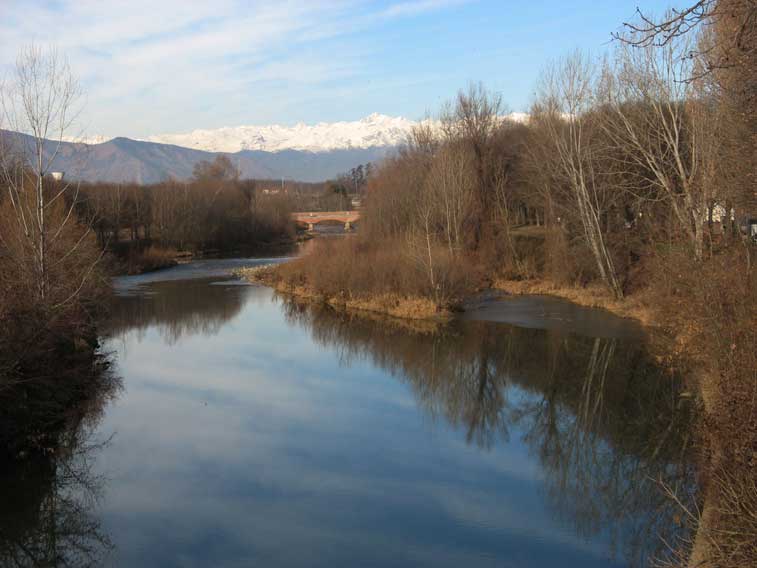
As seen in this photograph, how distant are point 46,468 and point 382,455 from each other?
5.37m

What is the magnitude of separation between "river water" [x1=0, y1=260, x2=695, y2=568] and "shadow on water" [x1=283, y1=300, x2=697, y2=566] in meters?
0.05

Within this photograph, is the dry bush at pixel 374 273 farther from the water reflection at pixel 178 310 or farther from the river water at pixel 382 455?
the river water at pixel 382 455

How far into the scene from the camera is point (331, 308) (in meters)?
28.8

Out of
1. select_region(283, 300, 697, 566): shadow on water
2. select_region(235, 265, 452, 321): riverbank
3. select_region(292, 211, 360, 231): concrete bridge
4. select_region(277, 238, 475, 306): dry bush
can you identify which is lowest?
select_region(283, 300, 697, 566): shadow on water

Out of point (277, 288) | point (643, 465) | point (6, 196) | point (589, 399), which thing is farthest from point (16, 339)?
point (277, 288)

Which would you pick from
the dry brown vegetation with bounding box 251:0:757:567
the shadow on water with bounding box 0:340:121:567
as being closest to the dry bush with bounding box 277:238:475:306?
the dry brown vegetation with bounding box 251:0:757:567

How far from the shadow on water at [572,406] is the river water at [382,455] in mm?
46

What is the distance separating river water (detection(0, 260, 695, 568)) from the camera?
8531 mm

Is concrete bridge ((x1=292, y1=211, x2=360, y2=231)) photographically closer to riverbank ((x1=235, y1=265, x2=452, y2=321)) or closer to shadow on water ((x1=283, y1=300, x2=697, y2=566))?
riverbank ((x1=235, y1=265, x2=452, y2=321))

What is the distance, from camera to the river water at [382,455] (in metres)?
8.53

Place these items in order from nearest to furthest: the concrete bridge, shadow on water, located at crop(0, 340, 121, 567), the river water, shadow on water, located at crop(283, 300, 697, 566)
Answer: the river water, shadow on water, located at crop(0, 340, 121, 567), shadow on water, located at crop(283, 300, 697, 566), the concrete bridge

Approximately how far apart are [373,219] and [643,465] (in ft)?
85.0

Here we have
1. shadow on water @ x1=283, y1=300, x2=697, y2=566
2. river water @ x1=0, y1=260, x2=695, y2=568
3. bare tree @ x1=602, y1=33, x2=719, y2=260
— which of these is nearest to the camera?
river water @ x1=0, y1=260, x2=695, y2=568

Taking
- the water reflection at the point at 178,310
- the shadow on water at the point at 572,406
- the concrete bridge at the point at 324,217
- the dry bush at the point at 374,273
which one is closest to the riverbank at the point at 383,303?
the dry bush at the point at 374,273
